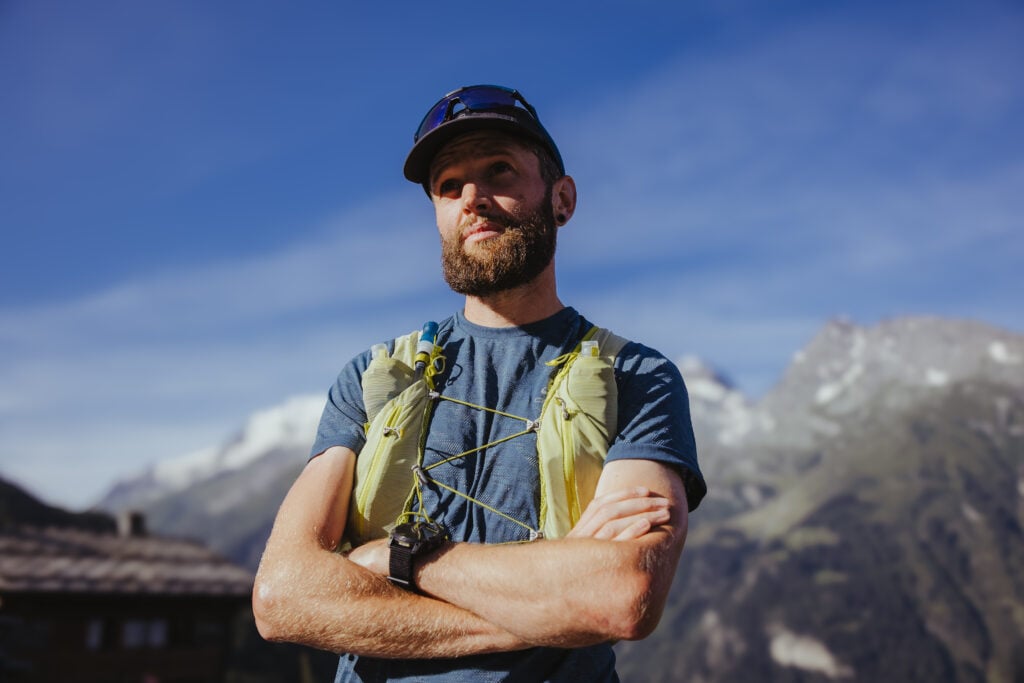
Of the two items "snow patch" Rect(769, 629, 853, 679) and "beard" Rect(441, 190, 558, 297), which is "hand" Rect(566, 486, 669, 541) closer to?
"beard" Rect(441, 190, 558, 297)

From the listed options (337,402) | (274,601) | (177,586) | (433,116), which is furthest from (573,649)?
(177,586)

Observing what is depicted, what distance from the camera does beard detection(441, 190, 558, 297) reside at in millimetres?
3738

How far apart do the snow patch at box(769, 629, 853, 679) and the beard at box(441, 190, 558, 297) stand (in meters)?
210

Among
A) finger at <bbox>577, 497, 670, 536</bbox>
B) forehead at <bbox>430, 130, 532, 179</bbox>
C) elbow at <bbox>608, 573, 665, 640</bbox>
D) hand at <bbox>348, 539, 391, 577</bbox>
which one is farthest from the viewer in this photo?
forehead at <bbox>430, 130, 532, 179</bbox>

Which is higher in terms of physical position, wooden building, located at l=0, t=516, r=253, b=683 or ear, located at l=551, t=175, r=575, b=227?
ear, located at l=551, t=175, r=575, b=227

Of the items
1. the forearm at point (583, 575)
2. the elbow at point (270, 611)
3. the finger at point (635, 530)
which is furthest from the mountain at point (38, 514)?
the finger at point (635, 530)

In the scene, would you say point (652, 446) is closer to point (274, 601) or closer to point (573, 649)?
point (573, 649)

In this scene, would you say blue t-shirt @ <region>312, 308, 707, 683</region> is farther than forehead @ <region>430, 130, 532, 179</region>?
No

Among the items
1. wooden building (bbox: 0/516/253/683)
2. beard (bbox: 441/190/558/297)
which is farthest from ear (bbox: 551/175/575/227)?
wooden building (bbox: 0/516/253/683)

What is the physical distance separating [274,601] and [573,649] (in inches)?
51.3

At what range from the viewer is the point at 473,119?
3.78 metres

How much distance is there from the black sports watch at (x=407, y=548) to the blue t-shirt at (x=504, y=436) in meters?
0.19

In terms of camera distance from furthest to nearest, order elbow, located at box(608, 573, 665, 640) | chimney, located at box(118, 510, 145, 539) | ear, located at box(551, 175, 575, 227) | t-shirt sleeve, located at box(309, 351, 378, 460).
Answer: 1. chimney, located at box(118, 510, 145, 539)
2. ear, located at box(551, 175, 575, 227)
3. t-shirt sleeve, located at box(309, 351, 378, 460)
4. elbow, located at box(608, 573, 665, 640)

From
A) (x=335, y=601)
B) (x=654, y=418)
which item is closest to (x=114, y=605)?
(x=335, y=601)
